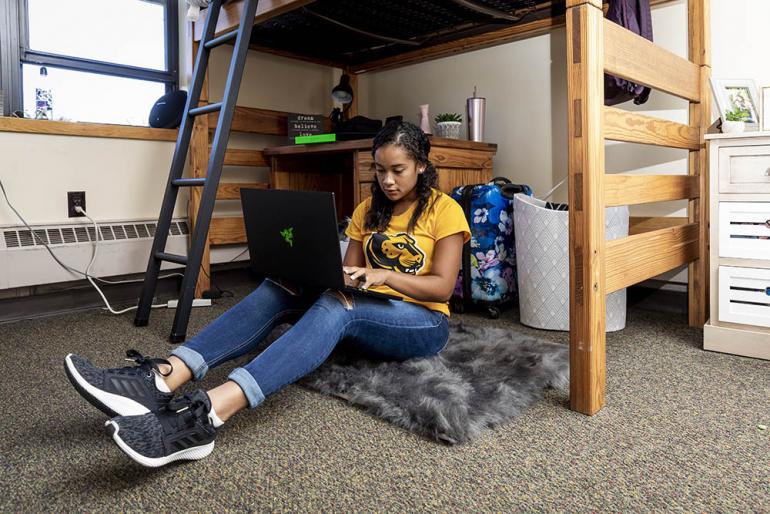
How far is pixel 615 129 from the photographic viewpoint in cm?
137

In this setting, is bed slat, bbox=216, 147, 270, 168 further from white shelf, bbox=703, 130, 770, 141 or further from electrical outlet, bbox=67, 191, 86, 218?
white shelf, bbox=703, 130, 770, 141

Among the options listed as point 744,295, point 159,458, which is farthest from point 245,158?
point 744,295

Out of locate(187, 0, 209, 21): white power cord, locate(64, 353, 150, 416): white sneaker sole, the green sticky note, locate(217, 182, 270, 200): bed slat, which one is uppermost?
locate(187, 0, 209, 21): white power cord

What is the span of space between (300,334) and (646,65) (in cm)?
115

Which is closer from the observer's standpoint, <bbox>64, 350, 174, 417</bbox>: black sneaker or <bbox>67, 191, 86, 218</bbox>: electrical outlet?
<bbox>64, 350, 174, 417</bbox>: black sneaker

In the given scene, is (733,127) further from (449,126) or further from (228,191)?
(228,191)

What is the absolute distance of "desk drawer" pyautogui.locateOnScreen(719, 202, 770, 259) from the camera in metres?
1.67

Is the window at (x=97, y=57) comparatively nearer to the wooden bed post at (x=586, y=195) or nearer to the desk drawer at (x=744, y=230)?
the wooden bed post at (x=586, y=195)

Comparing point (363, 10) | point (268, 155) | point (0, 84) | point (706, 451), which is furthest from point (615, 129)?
point (0, 84)

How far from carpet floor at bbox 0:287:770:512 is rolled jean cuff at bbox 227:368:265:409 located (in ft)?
0.33

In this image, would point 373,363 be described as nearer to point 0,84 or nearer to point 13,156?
point 13,156

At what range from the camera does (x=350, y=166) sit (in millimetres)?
3166

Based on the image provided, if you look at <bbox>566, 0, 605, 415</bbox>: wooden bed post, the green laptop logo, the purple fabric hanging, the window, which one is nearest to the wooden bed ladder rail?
<bbox>566, 0, 605, 415</bbox>: wooden bed post

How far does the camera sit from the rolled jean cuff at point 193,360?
125 cm
